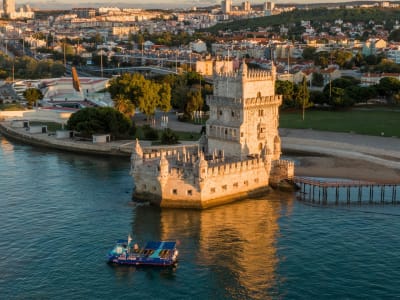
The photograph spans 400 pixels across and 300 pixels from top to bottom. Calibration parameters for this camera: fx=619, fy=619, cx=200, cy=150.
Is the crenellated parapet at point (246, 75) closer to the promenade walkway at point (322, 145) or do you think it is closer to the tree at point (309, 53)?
the promenade walkway at point (322, 145)

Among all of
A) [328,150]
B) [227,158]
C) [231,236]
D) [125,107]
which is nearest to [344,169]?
[328,150]

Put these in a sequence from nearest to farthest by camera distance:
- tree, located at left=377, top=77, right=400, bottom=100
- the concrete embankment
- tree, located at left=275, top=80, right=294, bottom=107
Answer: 1. the concrete embankment
2. tree, located at left=275, top=80, right=294, bottom=107
3. tree, located at left=377, top=77, right=400, bottom=100

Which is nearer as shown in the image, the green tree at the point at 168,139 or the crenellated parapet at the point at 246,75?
the crenellated parapet at the point at 246,75

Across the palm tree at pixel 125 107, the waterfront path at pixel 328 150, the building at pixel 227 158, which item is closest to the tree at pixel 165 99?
the palm tree at pixel 125 107

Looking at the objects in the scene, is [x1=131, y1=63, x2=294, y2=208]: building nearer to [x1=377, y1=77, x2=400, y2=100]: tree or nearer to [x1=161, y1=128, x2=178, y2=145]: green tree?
[x1=161, y1=128, x2=178, y2=145]: green tree

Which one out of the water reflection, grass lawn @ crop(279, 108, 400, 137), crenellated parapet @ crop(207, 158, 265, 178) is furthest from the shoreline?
grass lawn @ crop(279, 108, 400, 137)

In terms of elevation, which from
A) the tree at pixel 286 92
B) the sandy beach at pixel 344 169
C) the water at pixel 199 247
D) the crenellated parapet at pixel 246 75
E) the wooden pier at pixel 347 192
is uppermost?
the crenellated parapet at pixel 246 75
